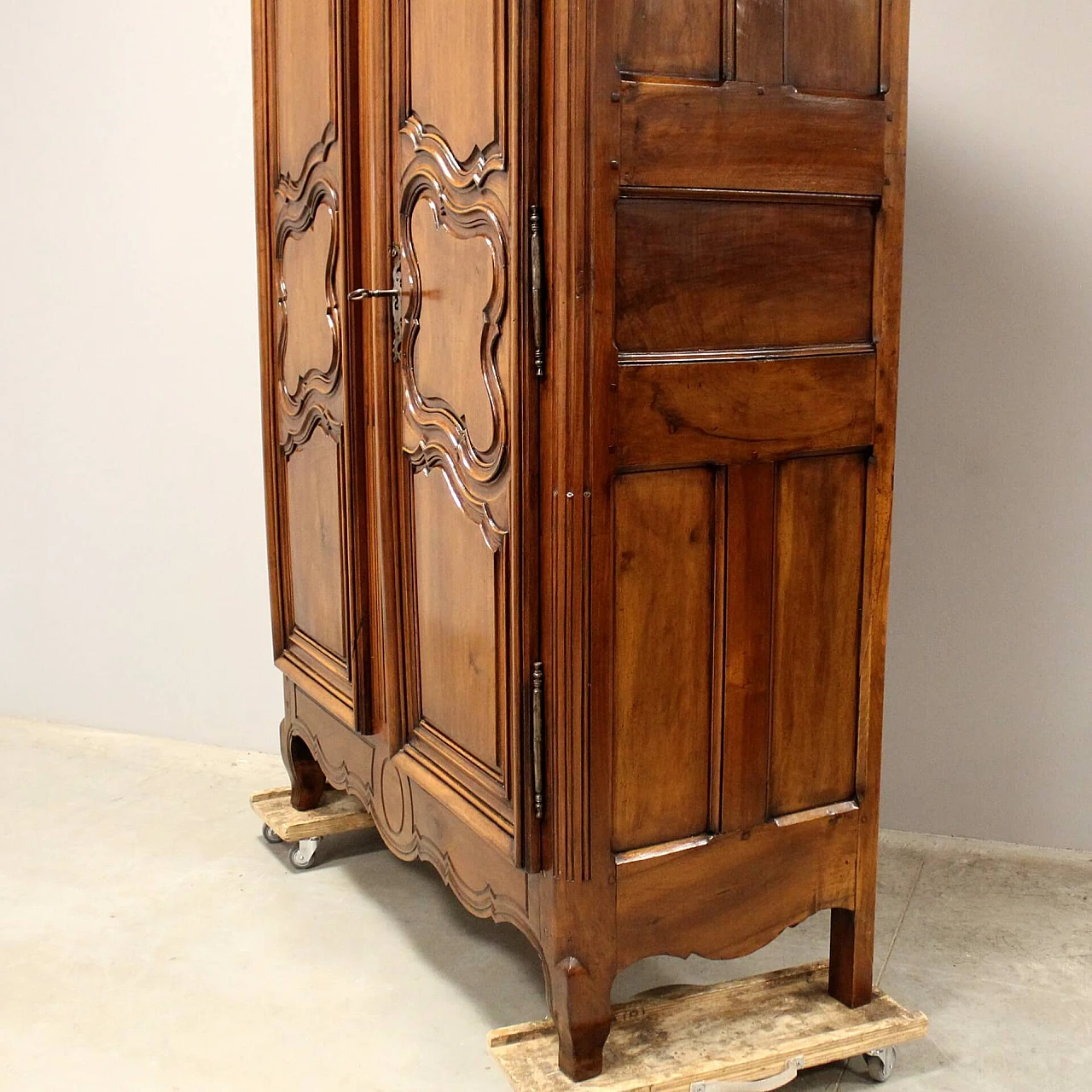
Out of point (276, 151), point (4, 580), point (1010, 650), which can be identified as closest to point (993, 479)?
Result: point (1010, 650)

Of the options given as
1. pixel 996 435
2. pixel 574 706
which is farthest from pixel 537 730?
pixel 996 435

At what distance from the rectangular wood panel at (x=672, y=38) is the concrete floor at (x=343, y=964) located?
60.2 inches

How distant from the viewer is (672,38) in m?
1.77

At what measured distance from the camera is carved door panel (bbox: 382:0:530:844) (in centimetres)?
188

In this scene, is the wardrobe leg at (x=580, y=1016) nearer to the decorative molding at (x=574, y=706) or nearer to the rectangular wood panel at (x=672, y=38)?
the decorative molding at (x=574, y=706)

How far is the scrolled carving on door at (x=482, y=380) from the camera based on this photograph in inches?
75.6

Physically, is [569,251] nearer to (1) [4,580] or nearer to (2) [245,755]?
(2) [245,755]

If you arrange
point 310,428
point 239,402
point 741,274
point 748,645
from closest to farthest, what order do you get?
point 741,274
point 748,645
point 310,428
point 239,402

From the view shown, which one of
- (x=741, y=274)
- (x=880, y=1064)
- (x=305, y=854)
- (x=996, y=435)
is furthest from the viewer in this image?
(x=305, y=854)

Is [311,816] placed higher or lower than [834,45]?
lower

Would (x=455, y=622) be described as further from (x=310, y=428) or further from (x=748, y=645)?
(x=310, y=428)

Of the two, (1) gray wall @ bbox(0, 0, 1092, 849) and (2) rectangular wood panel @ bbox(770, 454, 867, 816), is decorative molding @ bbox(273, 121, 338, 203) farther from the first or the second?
(2) rectangular wood panel @ bbox(770, 454, 867, 816)

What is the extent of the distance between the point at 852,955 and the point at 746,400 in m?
0.91

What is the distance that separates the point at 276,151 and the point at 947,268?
140 cm
